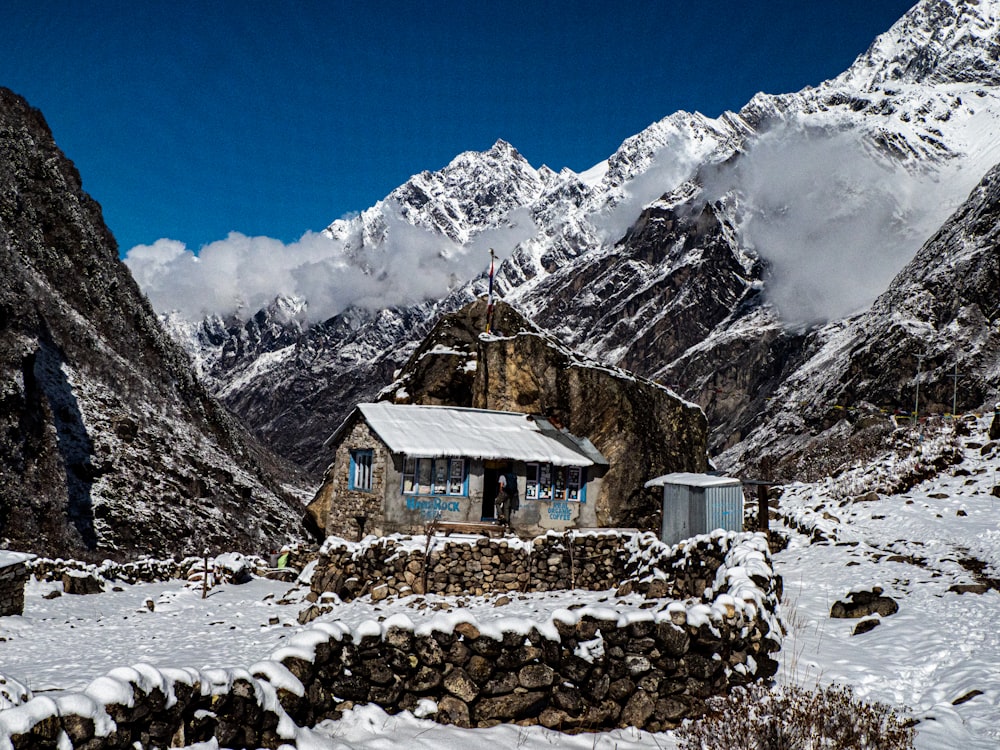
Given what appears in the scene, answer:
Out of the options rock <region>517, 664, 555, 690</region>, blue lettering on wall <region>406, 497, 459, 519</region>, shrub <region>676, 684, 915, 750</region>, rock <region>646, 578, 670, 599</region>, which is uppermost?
blue lettering on wall <region>406, 497, 459, 519</region>

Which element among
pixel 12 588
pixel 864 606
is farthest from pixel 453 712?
pixel 12 588

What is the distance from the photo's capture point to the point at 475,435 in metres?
30.0

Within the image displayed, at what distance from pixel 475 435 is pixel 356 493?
4.98 metres

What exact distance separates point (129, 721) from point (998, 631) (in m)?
12.6

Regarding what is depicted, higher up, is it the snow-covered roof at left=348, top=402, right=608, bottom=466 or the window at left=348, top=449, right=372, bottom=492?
the snow-covered roof at left=348, top=402, right=608, bottom=466

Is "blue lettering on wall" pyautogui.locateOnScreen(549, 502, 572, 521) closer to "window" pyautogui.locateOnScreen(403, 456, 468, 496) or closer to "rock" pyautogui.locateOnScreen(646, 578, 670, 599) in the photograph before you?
"window" pyautogui.locateOnScreen(403, 456, 468, 496)

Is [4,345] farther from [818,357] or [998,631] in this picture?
[818,357]

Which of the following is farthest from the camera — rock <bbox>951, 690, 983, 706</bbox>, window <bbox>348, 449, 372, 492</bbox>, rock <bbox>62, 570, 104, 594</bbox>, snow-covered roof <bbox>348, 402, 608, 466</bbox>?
window <bbox>348, 449, 372, 492</bbox>

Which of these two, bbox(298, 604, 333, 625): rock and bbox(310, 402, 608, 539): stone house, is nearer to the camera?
bbox(298, 604, 333, 625): rock

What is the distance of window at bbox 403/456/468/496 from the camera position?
28109mm

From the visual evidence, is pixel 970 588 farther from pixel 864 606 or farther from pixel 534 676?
pixel 534 676

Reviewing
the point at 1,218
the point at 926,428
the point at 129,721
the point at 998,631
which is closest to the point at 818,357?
the point at 926,428

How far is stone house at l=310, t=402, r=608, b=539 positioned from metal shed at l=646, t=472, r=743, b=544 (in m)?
7.48

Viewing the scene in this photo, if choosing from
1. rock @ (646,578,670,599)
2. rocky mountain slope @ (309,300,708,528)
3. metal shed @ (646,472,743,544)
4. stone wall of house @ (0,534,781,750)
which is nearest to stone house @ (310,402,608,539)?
rocky mountain slope @ (309,300,708,528)
